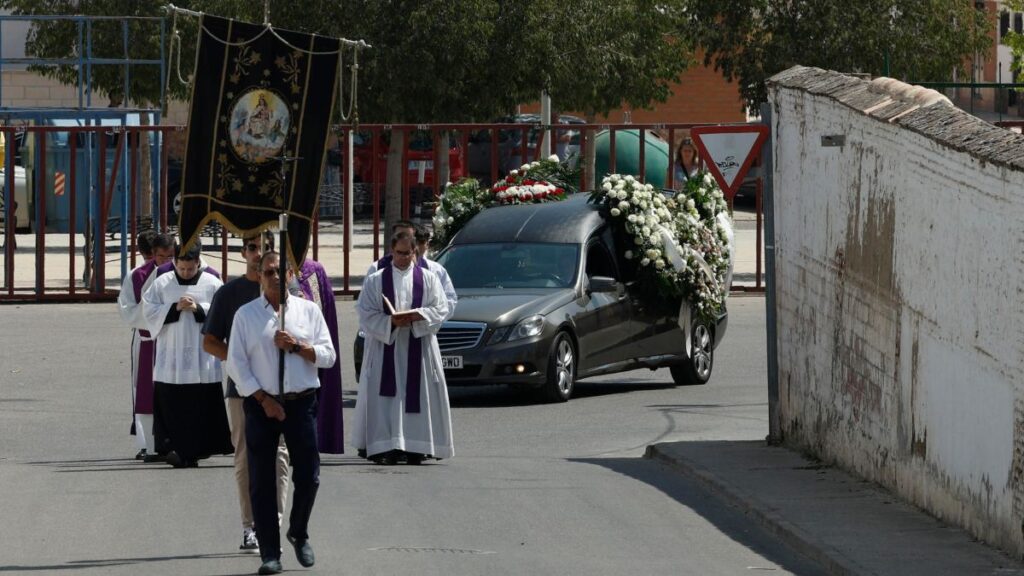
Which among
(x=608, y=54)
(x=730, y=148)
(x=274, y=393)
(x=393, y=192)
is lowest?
(x=274, y=393)

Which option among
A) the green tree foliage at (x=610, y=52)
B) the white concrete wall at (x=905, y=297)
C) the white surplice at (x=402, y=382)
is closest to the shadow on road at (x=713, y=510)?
the white concrete wall at (x=905, y=297)

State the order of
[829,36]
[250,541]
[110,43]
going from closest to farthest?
1. [250,541]
2. [829,36]
3. [110,43]

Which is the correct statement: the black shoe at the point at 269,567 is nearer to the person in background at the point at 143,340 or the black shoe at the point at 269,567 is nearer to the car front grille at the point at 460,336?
the person in background at the point at 143,340

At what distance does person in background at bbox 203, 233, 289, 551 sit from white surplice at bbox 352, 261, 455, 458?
361 centimetres

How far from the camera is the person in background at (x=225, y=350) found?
1068 centimetres

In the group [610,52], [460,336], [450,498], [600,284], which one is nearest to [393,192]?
[610,52]

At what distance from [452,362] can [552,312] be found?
1.10 m

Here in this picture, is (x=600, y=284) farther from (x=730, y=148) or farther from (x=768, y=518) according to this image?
(x=768, y=518)

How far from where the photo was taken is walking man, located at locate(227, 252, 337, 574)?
1012cm

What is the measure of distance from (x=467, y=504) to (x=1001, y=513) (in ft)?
12.0

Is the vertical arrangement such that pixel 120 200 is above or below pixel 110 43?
below

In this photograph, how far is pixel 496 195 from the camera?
68.4 ft

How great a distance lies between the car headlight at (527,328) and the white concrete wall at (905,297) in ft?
10.8

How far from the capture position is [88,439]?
1638 centimetres
